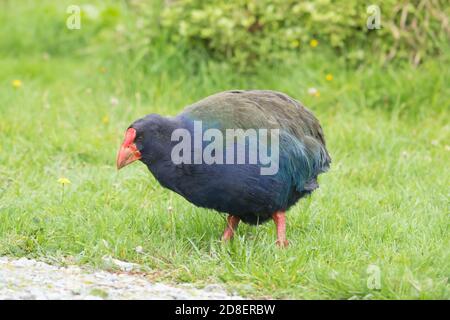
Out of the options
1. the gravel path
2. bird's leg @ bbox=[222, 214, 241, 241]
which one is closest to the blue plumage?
bird's leg @ bbox=[222, 214, 241, 241]

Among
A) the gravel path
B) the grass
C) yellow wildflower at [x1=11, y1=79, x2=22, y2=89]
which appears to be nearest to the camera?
the gravel path

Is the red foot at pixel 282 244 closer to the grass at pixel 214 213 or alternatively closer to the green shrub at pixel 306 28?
the grass at pixel 214 213

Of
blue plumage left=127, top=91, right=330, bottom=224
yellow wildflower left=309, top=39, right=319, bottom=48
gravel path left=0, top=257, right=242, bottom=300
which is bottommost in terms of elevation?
gravel path left=0, top=257, right=242, bottom=300

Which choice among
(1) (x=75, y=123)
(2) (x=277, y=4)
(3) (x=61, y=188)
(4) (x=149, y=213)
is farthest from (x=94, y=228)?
(2) (x=277, y=4)

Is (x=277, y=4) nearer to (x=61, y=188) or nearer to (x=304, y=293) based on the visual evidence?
(x=61, y=188)

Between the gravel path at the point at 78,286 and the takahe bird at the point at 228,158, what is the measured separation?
530mm

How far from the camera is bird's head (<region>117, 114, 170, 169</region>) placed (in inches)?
184

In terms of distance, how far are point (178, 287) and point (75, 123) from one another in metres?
3.19

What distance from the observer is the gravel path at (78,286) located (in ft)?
13.4

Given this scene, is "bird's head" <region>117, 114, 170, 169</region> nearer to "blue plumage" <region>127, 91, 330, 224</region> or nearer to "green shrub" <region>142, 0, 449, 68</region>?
"blue plumage" <region>127, 91, 330, 224</region>

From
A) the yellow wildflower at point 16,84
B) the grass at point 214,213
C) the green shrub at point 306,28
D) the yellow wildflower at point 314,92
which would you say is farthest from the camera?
the yellow wildflower at point 16,84

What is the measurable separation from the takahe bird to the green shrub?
3134 mm

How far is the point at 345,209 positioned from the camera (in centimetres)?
559

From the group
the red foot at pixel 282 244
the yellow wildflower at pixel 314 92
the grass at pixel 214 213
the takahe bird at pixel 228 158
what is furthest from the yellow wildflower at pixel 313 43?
the red foot at pixel 282 244
